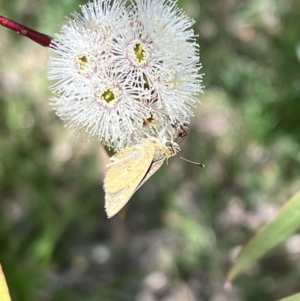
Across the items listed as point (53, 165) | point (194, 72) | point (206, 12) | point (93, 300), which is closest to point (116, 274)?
point (93, 300)

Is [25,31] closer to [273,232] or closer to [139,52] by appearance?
[139,52]

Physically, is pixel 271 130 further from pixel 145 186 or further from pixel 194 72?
pixel 194 72

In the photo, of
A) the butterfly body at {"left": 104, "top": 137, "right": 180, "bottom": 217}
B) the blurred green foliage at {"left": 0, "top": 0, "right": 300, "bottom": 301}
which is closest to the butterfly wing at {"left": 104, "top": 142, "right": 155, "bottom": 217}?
the butterfly body at {"left": 104, "top": 137, "right": 180, "bottom": 217}

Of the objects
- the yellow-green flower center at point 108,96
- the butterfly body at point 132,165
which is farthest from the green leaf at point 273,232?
the yellow-green flower center at point 108,96

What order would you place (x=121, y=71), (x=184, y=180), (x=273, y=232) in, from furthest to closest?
(x=184, y=180), (x=273, y=232), (x=121, y=71)

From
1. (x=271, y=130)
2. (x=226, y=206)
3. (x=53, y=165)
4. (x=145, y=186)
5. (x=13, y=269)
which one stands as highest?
(x=271, y=130)

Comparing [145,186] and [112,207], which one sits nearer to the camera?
[112,207]

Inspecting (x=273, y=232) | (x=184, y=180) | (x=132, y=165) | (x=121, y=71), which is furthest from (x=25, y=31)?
(x=184, y=180)
